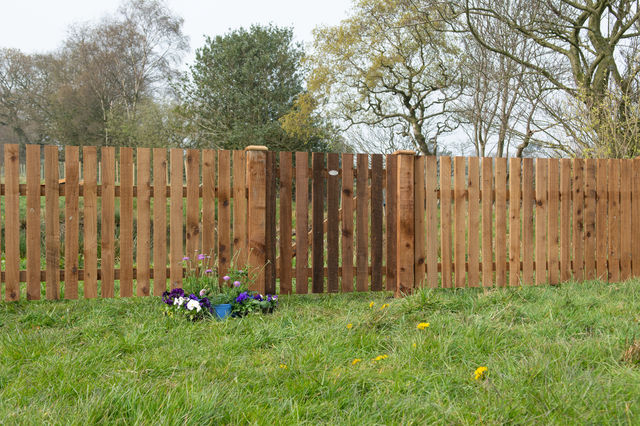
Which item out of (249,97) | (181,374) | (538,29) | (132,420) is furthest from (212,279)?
(249,97)

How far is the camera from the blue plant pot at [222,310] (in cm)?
378

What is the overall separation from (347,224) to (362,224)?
16cm

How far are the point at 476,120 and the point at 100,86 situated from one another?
1831cm

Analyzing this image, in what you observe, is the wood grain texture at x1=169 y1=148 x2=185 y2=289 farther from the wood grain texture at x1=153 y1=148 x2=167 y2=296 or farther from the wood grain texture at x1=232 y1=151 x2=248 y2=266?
the wood grain texture at x1=232 y1=151 x2=248 y2=266

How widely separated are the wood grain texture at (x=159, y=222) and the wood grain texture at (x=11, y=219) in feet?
3.77

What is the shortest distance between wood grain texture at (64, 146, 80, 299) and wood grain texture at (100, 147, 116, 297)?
0.22 metres

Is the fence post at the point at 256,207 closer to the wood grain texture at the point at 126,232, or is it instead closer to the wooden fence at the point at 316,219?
the wooden fence at the point at 316,219

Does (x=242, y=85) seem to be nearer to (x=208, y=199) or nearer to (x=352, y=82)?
(x=352, y=82)

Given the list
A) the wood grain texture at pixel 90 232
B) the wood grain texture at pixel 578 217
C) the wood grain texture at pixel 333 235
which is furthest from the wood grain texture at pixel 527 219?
the wood grain texture at pixel 90 232

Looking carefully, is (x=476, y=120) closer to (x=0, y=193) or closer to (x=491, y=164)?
(x=491, y=164)

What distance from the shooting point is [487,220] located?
196 inches

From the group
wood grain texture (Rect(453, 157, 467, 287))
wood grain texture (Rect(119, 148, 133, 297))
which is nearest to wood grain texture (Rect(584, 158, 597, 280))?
wood grain texture (Rect(453, 157, 467, 287))

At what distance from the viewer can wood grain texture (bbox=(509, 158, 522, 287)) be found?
5.01 meters

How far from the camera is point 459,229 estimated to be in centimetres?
488
